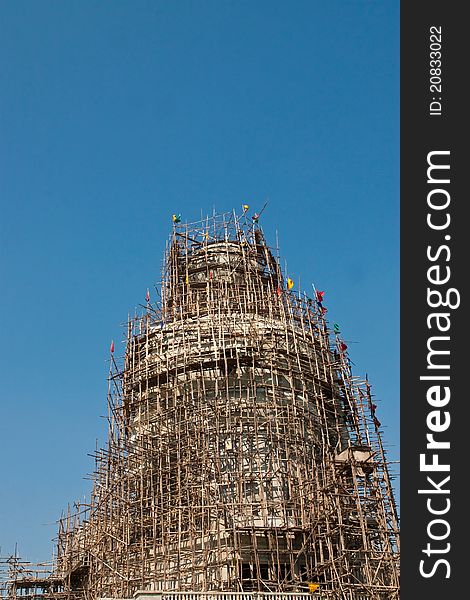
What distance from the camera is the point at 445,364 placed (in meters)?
15.7

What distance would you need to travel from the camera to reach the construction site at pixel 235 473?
1141 inches

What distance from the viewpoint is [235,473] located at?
3181cm

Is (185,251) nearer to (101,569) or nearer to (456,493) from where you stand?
(101,569)

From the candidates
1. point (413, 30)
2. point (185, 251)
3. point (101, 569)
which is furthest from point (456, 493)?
point (185, 251)

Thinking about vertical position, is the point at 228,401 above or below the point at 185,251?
below

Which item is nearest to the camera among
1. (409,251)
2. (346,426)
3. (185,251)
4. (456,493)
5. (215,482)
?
(456,493)

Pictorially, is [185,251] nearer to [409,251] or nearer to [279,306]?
[279,306]

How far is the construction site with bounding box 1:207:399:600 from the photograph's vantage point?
95.0 feet

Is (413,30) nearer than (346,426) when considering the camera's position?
Yes

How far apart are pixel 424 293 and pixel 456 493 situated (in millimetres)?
4130

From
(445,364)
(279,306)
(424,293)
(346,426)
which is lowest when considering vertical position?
(445,364)

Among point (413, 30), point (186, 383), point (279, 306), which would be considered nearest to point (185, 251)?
point (279, 306)

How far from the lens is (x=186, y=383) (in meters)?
34.5

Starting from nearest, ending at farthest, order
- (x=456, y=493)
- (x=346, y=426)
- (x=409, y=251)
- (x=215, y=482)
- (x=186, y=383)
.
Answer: (x=456, y=493), (x=409, y=251), (x=215, y=482), (x=186, y=383), (x=346, y=426)
